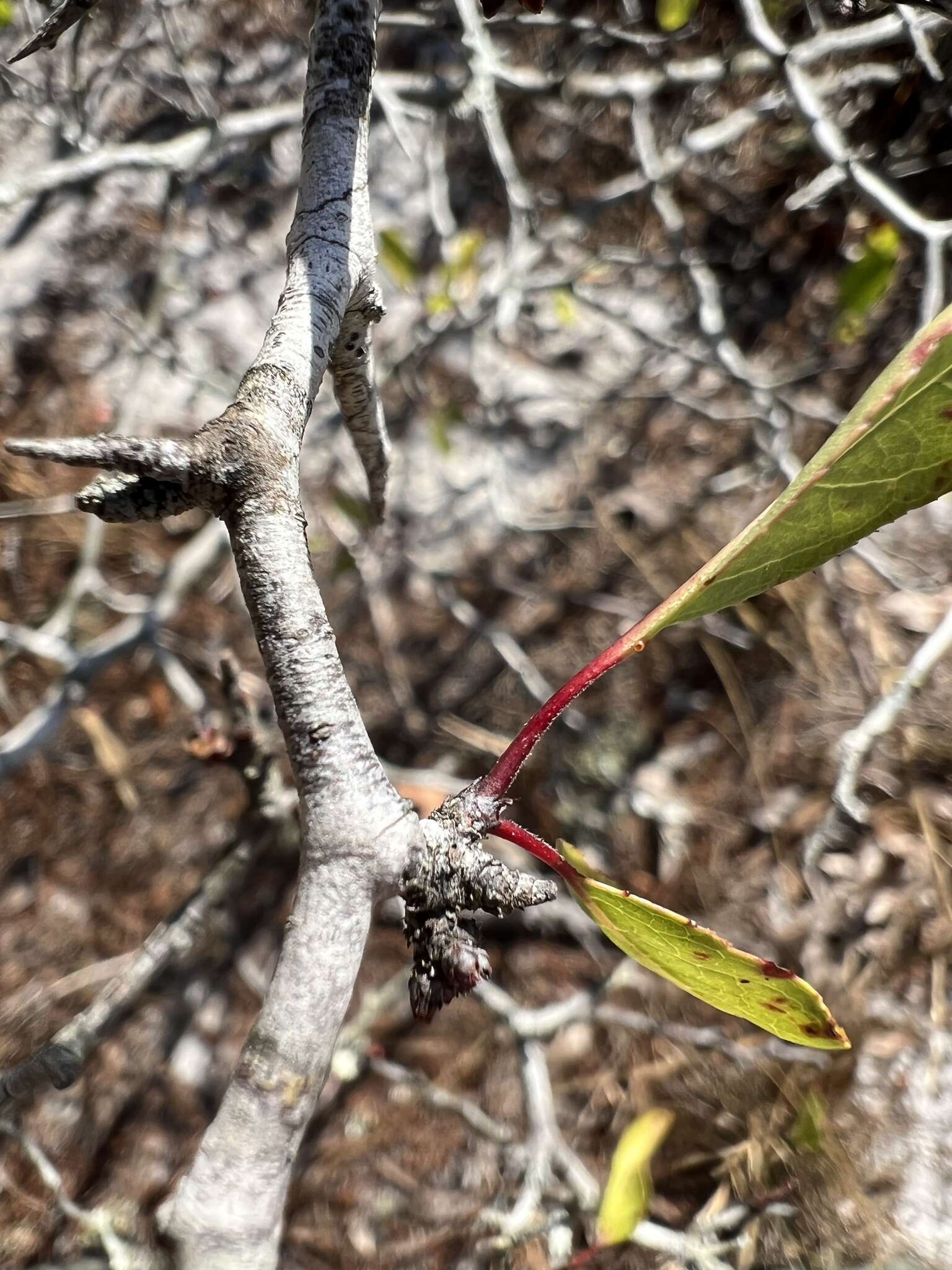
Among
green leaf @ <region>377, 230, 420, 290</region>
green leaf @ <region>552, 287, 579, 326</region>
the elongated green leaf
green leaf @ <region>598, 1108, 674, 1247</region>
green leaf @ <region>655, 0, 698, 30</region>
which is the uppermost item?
green leaf @ <region>655, 0, 698, 30</region>

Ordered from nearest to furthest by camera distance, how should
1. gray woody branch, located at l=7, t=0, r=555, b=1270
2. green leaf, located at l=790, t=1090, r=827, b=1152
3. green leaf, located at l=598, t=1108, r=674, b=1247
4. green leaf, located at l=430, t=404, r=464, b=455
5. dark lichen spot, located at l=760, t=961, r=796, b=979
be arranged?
gray woody branch, located at l=7, t=0, r=555, b=1270 → dark lichen spot, located at l=760, t=961, r=796, b=979 → green leaf, located at l=598, t=1108, r=674, b=1247 → green leaf, located at l=790, t=1090, r=827, b=1152 → green leaf, located at l=430, t=404, r=464, b=455

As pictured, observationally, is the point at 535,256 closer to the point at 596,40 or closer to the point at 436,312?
the point at 436,312

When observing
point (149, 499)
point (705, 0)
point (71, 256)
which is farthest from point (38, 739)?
point (705, 0)

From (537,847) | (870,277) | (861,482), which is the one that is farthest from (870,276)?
(537,847)

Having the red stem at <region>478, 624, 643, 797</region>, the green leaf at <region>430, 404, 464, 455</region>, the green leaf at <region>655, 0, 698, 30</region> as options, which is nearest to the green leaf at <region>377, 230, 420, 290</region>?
the green leaf at <region>430, 404, 464, 455</region>

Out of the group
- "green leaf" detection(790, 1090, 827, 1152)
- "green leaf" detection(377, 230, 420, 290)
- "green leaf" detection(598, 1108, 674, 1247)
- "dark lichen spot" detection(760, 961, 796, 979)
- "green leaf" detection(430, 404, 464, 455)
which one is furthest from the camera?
"green leaf" detection(430, 404, 464, 455)

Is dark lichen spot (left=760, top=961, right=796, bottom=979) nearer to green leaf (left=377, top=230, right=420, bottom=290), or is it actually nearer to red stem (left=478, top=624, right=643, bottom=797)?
red stem (left=478, top=624, right=643, bottom=797)

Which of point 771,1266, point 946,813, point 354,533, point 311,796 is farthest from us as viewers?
point 354,533
